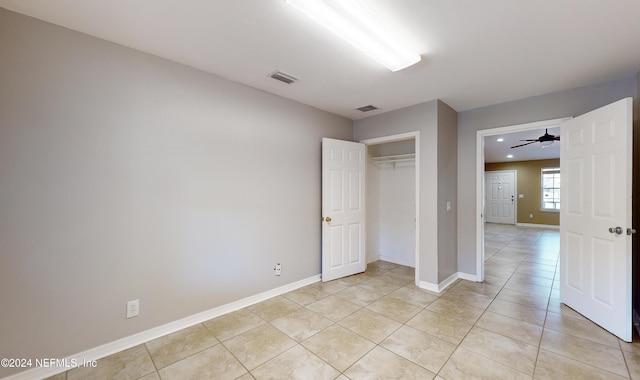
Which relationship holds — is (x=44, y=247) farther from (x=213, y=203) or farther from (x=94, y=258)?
(x=213, y=203)

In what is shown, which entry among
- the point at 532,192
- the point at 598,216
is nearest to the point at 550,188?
the point at 532,192

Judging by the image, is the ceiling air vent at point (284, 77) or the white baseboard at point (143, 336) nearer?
the white baseboard at point (143, 336)

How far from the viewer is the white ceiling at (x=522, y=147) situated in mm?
5494

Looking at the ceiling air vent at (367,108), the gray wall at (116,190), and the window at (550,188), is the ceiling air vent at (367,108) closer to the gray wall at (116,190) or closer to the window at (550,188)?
the gray wall at (116,190)

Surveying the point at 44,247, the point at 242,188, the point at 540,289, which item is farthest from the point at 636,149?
the point at 44,247

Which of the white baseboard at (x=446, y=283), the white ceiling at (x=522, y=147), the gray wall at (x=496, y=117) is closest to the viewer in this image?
the gray wall at (x=496, y=117)

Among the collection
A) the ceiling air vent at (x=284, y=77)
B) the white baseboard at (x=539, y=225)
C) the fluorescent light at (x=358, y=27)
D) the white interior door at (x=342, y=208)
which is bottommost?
the white baseboard at (x=539, y=225)

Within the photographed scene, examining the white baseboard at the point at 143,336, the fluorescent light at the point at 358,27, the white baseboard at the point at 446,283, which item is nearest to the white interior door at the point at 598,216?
A: the white baseboard at the point at 446,283

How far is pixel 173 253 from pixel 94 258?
56 cm

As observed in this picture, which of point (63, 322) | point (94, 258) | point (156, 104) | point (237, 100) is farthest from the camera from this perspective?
point (237, 100)

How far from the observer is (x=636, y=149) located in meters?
2.56

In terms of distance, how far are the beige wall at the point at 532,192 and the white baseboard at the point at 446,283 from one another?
745 centimetres

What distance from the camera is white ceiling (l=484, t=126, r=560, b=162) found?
549 cm

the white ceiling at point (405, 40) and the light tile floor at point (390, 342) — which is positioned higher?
the white ceiling at point (405, 40)
